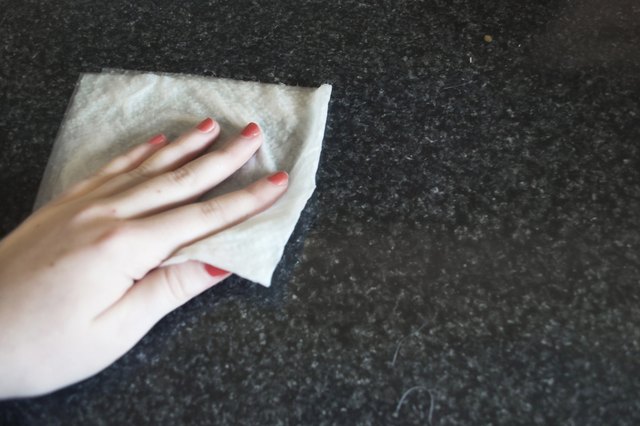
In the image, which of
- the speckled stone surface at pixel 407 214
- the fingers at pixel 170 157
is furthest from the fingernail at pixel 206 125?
the speckled stone surface at pixel 407 214

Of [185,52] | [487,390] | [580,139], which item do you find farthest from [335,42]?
[487,390]

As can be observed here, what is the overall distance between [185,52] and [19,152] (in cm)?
21

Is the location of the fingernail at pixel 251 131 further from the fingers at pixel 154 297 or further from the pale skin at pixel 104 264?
the fingers at pixel 154 297

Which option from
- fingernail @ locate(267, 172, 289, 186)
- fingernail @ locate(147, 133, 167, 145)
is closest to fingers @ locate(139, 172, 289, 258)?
fingernail @ locate(267, 172, 289, 186)

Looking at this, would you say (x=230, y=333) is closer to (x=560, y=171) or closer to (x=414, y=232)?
(x=414, y=232)

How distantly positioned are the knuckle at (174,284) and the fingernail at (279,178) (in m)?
0.12

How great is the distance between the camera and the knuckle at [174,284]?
1.57ft

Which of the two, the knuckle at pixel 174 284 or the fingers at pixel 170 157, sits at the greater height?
the fingers at pixel 170 157

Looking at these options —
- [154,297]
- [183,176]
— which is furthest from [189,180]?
[154,297]

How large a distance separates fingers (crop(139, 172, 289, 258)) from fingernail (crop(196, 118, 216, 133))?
0.08 metres

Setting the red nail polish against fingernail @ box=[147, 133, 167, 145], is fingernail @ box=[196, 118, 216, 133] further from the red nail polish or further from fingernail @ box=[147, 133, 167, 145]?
the red nail polish

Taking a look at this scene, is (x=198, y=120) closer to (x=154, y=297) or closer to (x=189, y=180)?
A: (x=189, y=180)

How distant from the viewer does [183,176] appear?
0.53 m

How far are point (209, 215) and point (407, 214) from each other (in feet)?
0.58
